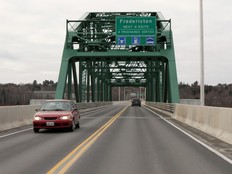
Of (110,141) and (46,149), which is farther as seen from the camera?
(110,141)

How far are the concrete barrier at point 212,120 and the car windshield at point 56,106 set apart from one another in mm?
6381

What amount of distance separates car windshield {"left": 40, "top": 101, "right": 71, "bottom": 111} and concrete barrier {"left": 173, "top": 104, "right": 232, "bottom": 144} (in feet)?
20.9

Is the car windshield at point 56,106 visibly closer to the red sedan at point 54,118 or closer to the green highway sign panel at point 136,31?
the red sedan at point 54,118

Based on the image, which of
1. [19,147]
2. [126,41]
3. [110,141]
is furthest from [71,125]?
[126,41]

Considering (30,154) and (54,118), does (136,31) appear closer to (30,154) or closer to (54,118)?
(54,118)

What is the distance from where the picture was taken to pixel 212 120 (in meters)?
16.5

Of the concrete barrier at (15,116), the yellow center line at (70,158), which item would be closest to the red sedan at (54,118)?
the concrete barrier at (15,116)

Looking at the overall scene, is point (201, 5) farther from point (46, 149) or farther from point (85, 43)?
point (46, 149)

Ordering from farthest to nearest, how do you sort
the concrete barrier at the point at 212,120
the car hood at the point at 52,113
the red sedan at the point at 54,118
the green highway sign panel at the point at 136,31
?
the green highway sign panel at the point at 136,31, the car hood at the point at 52,113, the red sedan at the point at 54,118, the concrete barrier at the point at 212,120

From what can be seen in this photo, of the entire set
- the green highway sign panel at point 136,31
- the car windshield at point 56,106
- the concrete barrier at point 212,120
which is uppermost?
the green highway sign panel at point 136,31

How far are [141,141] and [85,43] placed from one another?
91.9 feet

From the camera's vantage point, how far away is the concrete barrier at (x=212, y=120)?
13.8 metres

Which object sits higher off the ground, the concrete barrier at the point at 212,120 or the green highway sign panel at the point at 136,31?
the green highway sign panel at the point at 136,31

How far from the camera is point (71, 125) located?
703 inches
